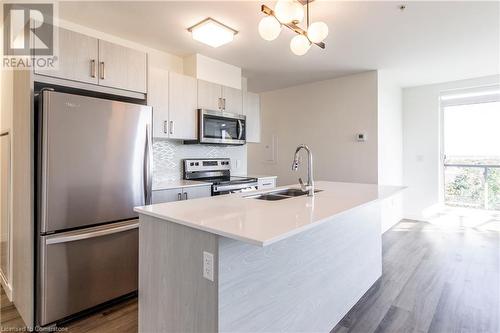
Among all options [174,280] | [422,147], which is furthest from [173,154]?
[422,147]

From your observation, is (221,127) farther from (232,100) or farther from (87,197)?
(87,197)

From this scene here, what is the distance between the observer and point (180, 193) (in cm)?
282

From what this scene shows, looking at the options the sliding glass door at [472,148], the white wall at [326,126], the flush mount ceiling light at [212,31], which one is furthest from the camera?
the sliding glass door at [472,148]

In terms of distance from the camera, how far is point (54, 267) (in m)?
1.90

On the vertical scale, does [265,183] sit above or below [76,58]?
below

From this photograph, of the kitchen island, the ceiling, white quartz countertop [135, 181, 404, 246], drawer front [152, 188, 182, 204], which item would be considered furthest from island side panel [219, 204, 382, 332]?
the ceiling

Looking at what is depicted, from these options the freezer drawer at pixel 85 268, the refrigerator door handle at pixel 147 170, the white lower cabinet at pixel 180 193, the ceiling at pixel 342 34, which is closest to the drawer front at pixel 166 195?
the white lower cabinet at pixel 180 193

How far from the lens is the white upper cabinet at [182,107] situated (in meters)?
3.07

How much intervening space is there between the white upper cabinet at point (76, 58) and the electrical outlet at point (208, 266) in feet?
5.86

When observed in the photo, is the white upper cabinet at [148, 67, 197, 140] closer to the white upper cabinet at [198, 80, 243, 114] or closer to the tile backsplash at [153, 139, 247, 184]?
the white upper cabinet at [198, 80, 243, 114]

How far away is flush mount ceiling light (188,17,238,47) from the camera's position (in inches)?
102

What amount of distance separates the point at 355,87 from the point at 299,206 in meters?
3.25

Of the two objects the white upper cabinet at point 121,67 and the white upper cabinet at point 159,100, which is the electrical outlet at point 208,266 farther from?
the white upper cabinet at point 159,100

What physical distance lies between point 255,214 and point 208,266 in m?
0.38
